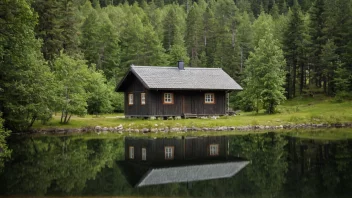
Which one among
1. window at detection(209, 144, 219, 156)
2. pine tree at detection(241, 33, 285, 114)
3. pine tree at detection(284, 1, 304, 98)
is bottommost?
window at detection(209, 144, 219, 156)

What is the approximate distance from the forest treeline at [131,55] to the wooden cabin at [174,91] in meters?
4.40

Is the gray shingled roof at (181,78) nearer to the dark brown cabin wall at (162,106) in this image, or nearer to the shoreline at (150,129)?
the dark brown cabin wall at (162,106)

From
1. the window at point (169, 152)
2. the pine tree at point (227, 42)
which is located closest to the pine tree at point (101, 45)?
the pine tree at point (227, 42)

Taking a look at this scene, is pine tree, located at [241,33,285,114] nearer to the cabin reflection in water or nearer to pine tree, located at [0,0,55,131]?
the cabin reflection in water

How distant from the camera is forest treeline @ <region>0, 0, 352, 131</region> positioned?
94.1 ft

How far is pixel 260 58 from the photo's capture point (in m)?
42.8

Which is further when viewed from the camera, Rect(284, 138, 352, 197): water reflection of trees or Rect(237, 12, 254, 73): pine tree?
Rect(237, 12, 254, 73): pine tree

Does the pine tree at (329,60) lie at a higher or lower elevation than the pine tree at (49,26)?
lower

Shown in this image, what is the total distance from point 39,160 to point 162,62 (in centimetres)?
4655

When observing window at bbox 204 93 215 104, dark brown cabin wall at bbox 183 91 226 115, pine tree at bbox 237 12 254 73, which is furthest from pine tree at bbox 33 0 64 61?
pine tree at bbox 237 12 254 73

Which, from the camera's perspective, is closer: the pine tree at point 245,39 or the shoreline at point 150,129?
the shoreline at point 150,129

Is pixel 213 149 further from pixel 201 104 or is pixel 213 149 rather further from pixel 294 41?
pixel 294 41

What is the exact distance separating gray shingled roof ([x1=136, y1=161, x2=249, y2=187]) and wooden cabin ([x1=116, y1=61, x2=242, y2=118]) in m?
18.7

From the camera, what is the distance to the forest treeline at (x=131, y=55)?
28.7m
